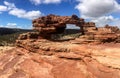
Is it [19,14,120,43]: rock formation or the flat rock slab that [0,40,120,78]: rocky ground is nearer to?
the flat rock slab

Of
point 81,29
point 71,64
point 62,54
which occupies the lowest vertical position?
point 71,64

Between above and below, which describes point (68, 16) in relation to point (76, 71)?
above

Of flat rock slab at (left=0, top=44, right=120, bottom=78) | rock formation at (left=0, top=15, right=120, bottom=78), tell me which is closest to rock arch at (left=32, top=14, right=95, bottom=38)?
rock formation at (left=0, top=15, right=120, bottom=78)

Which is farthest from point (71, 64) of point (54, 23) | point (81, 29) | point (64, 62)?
point (54, 23)

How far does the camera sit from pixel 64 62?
42.0m

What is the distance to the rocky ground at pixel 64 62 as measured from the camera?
36031 millimetres

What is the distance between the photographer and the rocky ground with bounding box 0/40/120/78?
118 feet

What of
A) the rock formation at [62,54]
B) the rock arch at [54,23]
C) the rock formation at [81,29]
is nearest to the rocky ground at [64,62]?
the rock formation at [62,54]

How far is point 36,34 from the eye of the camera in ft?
184

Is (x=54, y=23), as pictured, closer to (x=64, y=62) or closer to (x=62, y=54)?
(x=62, y=54)

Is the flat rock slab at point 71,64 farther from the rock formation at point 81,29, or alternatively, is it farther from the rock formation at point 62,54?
the rock formation at point 81,29

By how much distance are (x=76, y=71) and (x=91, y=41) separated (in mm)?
10809

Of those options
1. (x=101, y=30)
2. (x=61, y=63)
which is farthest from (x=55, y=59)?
(x=101, y=30)

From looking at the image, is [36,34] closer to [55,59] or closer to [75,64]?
[55,59]
